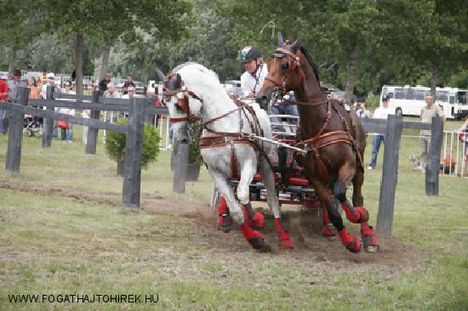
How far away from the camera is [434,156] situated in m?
17.7

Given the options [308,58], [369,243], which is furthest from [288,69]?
[369,243]

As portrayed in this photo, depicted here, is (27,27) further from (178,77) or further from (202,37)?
(178,77)

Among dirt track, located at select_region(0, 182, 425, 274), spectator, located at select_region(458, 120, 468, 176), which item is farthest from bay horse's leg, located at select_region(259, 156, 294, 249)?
spectator, located at select_region(458, 120, 468, 176)

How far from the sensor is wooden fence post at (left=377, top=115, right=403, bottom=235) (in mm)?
11789

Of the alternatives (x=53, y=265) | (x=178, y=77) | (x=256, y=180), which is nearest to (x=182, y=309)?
(x=53, y=265)

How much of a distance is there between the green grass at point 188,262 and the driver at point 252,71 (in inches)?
71.9

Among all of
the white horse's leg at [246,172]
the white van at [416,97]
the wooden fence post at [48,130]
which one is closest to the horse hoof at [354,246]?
the white horse's leg at [246,172]

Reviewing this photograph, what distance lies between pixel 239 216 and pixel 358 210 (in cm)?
133

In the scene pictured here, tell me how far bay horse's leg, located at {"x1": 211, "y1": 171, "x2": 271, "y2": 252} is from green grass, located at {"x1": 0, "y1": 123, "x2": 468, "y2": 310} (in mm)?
140

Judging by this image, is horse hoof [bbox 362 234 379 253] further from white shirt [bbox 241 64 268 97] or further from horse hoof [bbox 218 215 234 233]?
white shirt [bbox 241 64 268 97]

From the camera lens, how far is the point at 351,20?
3350 cm

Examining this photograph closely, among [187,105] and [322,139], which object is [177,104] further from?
[322,139]

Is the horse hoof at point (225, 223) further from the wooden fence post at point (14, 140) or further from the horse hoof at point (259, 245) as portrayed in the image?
the wooden fence post at point (14, 140)

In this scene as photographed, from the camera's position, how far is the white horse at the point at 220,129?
9727mm
